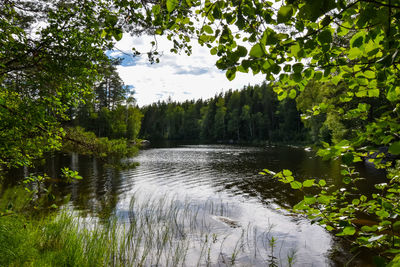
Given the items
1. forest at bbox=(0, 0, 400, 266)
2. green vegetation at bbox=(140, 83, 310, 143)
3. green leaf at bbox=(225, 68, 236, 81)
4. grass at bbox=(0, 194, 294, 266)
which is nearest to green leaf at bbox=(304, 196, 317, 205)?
forest at bbox=(0, 0, 400, 266)

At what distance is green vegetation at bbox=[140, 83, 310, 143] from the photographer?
68.9 m

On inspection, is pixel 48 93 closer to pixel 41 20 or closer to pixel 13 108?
pixel 13 108

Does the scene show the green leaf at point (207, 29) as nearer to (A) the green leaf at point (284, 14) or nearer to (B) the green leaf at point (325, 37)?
Result: (A) the green leaf at point (284, 14)

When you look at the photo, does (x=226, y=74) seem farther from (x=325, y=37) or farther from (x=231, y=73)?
(x=325, y=37)

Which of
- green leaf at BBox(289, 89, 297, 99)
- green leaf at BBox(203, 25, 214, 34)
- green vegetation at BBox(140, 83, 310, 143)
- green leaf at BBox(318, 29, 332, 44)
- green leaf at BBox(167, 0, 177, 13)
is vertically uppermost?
green vegetation at BBox(140, 83, 310, 143)

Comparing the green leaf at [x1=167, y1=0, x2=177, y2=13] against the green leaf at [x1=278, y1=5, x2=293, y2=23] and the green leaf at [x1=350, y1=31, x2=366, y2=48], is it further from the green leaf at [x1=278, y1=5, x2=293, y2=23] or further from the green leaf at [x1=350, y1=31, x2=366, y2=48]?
the green leaf at [x1=350, y1=31, x2=366, y2=48]

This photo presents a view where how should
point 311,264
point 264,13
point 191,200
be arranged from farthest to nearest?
point 191,200 < point 311,264 < point 264,13

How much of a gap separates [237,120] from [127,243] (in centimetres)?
7464

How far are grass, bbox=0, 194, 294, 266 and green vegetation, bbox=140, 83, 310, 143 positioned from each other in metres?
57.3

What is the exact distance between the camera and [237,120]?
261 feet

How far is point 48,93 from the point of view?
422cm

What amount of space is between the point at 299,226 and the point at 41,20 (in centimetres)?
1021

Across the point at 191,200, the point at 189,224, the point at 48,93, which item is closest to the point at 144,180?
the point at 191,200

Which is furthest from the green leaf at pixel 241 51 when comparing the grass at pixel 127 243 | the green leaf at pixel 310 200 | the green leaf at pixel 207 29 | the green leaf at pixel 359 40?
the grass at pixel 127 243
